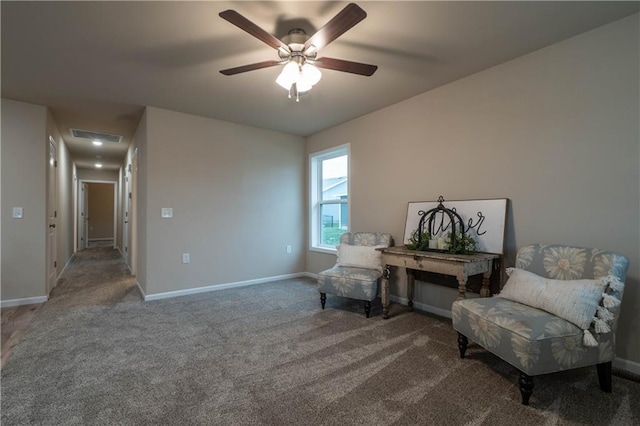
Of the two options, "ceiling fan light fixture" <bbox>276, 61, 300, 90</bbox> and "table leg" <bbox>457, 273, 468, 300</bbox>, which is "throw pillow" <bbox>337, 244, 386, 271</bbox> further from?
"ceiling fan light fixture" <bbox>276, 61, 300, 90</bbox>

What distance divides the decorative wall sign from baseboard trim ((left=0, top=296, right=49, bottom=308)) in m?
4.69

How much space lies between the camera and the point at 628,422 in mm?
1502

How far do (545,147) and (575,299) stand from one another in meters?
1.25

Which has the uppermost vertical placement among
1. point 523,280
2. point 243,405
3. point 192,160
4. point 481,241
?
point 192,160

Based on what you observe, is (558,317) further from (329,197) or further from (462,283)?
(329,197)

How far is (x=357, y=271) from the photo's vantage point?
10.6 feet

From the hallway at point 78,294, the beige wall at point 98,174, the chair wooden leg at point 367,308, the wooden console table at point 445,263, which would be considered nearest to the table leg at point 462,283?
the wooden console table at point 445,263

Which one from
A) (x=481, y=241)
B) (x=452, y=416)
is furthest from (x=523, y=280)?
(x=452, y=416)

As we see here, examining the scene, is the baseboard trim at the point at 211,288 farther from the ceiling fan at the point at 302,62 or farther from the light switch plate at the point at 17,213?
the ceiling fan at the point at 302,62

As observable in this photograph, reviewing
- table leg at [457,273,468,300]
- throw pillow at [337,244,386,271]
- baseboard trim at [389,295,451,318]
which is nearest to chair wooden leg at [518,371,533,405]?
table leg at [457,273,468,300]

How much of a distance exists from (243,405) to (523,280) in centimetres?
197

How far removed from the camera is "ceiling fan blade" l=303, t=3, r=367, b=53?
149 cm

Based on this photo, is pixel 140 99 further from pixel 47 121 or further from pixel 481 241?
pixel 481 241

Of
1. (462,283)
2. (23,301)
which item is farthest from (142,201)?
(462,283)
